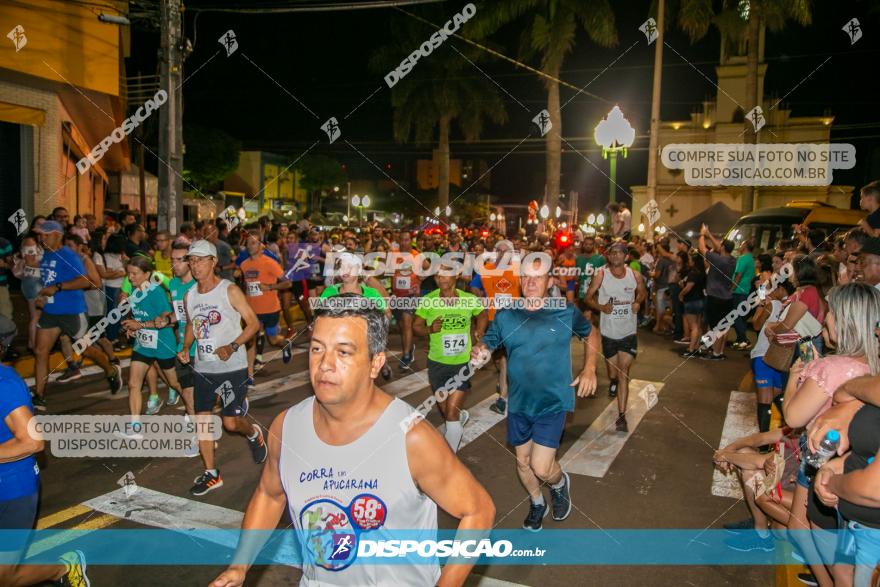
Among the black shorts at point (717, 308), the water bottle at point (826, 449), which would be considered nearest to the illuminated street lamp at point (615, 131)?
the black shorts at point (717, 308)

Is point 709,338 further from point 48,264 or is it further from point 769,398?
point 48,264

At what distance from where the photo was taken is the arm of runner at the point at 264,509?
2.55 metres

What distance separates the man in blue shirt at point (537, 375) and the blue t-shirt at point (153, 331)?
12.6 feet

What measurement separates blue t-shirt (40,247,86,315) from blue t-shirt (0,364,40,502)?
17.6 feet

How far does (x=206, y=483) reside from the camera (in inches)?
226

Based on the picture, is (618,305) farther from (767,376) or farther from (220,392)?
(220,392)

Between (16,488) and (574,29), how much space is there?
26849mm

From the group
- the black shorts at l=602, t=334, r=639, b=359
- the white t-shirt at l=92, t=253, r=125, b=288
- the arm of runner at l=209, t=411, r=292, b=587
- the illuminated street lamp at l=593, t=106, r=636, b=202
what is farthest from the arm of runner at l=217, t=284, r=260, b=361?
the illuminated street lamp at l=593, t=106, r=636, b=202

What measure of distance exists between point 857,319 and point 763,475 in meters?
1.55

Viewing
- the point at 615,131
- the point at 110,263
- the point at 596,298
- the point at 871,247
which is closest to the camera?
the point at 871,247

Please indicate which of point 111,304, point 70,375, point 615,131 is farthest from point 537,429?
point 615,131

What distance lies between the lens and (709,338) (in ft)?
40.6

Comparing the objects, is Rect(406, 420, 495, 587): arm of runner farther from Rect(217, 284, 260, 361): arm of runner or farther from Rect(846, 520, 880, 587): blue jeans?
Rect(217, 284, 260, 361): arm of runner

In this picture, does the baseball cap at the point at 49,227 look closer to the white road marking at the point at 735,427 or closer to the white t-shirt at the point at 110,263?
the white t-shirt at the point at 110,263
